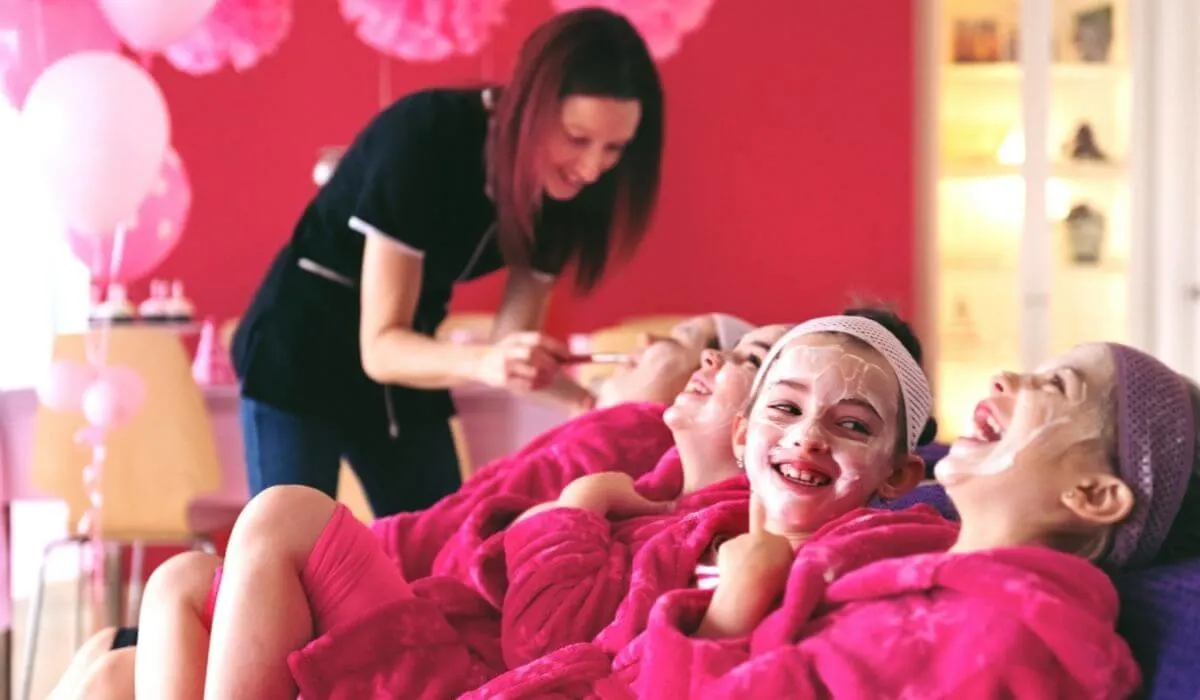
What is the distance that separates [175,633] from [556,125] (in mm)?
893

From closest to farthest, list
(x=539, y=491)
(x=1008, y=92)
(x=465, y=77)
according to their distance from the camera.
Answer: (x=539, y=491) < (x=465, y=77) < (x=1008, y=92)

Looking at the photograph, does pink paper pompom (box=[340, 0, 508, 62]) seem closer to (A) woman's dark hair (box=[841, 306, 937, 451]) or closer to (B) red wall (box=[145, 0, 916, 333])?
(B) red wall (box=[145, 0, 916, 333])

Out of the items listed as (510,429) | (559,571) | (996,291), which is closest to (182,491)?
(510,429)

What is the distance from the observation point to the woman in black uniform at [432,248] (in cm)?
189

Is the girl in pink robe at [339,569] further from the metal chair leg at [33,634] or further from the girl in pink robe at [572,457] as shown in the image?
the metal chair leg at [33,634]

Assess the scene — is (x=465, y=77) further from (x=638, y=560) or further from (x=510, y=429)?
(x=638, y=560)

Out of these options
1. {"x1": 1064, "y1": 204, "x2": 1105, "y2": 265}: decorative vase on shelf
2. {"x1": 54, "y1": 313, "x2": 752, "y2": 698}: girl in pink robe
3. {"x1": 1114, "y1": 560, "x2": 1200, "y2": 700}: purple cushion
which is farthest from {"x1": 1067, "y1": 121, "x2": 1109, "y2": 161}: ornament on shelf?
{"x1": 1114, "y1": 560, "x2": 1200, "y2": 700}: purple cushion

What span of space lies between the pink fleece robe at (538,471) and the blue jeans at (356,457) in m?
0.18

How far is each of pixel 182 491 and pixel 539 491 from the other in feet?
5.00

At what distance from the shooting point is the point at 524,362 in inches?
70.7

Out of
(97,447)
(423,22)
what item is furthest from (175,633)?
(423,22)

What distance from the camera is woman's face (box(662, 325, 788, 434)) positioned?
167cm

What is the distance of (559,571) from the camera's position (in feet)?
4.60

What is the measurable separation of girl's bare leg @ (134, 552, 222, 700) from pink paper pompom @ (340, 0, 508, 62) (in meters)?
1.92
